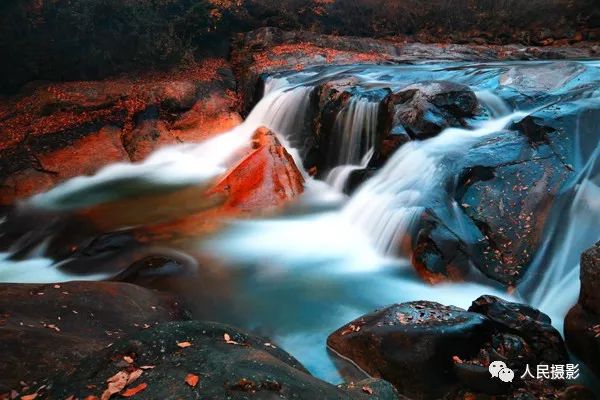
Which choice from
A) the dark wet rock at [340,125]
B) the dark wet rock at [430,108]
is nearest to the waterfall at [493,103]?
the dark wet rock at [430,108]

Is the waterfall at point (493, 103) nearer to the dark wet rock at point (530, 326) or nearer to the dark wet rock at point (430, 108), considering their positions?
the dark wet rock at point (430, 108)

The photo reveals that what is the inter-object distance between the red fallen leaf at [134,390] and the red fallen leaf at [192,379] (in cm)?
19

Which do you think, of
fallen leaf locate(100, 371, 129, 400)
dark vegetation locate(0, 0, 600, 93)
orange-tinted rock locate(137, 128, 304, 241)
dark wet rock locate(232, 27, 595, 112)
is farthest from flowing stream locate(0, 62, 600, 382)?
dark vegetation locate(0, 0, 600, 93)

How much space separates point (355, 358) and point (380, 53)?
504 inches

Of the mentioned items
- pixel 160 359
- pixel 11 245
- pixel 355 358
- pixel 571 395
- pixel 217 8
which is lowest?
pixel 11 245

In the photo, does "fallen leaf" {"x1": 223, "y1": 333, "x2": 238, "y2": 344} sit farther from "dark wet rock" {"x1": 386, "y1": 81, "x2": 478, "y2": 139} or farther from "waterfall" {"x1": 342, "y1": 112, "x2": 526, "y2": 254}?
"dark wet rock" {"x1": 386, "y1": 81, "x2": 478, "y2": 139}

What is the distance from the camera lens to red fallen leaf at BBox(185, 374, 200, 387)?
2090 millimetres

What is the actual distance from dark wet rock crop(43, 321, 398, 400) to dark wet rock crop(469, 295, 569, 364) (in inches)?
80.8

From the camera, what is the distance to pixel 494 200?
604 cm

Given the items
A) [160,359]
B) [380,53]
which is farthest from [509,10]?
[160,359]

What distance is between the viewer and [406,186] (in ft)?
23.5

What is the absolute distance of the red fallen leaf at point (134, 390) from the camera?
2.05m

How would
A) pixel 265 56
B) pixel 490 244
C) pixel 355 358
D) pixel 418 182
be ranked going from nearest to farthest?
1. pixel 355 358
2. pixel 490 244
3. pixel 418 182
4. pixel 265 56

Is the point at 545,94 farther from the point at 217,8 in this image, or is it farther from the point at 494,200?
the point at 217,8
